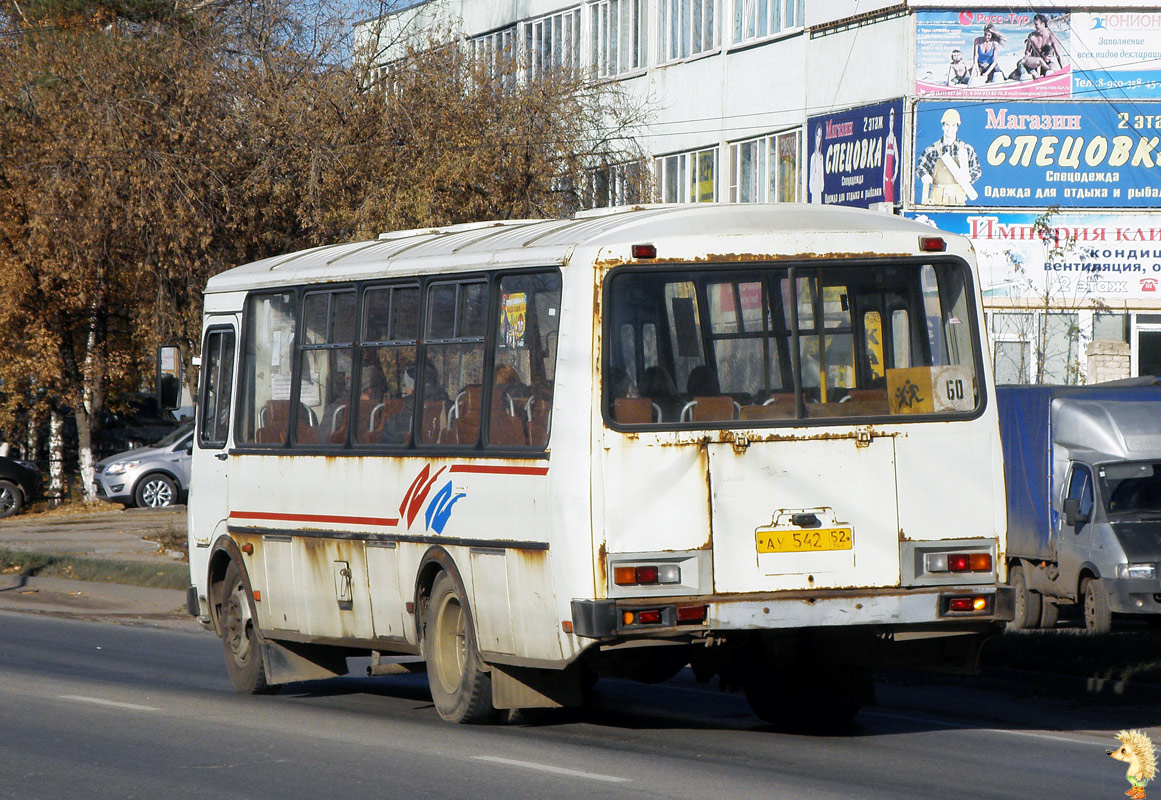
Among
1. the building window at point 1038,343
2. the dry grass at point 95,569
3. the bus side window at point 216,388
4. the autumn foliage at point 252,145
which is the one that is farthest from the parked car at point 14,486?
the bus side window at point 216,388

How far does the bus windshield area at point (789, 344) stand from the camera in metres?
9.10

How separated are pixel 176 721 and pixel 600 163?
21.1 m

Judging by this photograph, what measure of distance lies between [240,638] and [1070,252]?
2131 cm

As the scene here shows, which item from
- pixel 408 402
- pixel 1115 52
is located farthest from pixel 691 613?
pixel 1115 52

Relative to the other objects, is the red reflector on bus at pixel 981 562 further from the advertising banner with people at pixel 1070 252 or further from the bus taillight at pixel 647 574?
the advertising banner with people at pixel 1070 252

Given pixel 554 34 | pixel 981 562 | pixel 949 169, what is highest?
pixel 554 34

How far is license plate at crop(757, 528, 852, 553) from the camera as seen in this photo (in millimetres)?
8945

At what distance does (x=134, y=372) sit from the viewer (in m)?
34.8

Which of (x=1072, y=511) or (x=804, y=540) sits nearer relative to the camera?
(x=804, y=540)

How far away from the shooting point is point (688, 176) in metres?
36.3

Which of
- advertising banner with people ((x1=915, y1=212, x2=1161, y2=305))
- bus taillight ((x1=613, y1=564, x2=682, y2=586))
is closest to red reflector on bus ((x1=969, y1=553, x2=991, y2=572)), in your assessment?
bus taillight ((x1=613, y1=564, x2=682, y2=586))

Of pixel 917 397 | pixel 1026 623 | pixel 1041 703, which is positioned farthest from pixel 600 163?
pixel 917 397

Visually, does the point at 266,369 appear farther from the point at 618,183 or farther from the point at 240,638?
the point at 618,183

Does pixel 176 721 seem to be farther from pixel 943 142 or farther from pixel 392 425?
pixel 943 142
